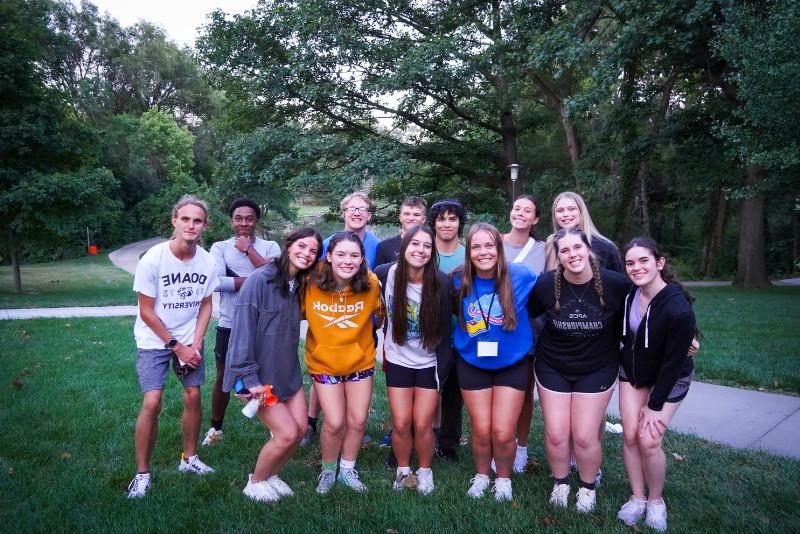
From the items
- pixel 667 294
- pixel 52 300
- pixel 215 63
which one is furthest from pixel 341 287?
pixel 215 63

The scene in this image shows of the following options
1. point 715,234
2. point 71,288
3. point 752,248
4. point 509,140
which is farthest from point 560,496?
point 715,234

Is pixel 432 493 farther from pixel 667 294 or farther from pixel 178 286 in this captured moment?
pixel 178 286

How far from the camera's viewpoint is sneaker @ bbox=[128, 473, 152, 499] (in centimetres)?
360

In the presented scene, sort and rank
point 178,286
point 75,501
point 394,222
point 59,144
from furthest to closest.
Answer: point 394,222
point 59,144
point 178,286
point 75,501

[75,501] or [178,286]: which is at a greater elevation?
[178,286]

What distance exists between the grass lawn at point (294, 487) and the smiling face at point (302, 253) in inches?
57.6

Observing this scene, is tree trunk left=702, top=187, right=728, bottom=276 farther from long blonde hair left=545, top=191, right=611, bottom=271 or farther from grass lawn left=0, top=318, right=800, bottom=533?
long blonde hair left=545, top=191, right=611, bottom=271

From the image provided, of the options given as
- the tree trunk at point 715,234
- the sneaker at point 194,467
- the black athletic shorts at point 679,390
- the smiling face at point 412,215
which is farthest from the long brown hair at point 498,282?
the tree trunk at point 715,234

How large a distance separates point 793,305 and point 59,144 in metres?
20.3

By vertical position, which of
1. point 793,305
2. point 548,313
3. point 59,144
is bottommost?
point 793,305

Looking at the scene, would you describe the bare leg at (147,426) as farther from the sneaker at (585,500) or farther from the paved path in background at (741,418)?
the paved path in background at (741,418)

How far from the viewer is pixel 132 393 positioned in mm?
6066

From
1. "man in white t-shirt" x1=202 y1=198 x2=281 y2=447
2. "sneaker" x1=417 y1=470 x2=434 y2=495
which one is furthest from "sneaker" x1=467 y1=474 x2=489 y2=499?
"man in white t-shirt" x1=202 y1=198 x2=281 y2=447

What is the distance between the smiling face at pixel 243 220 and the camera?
462cm
